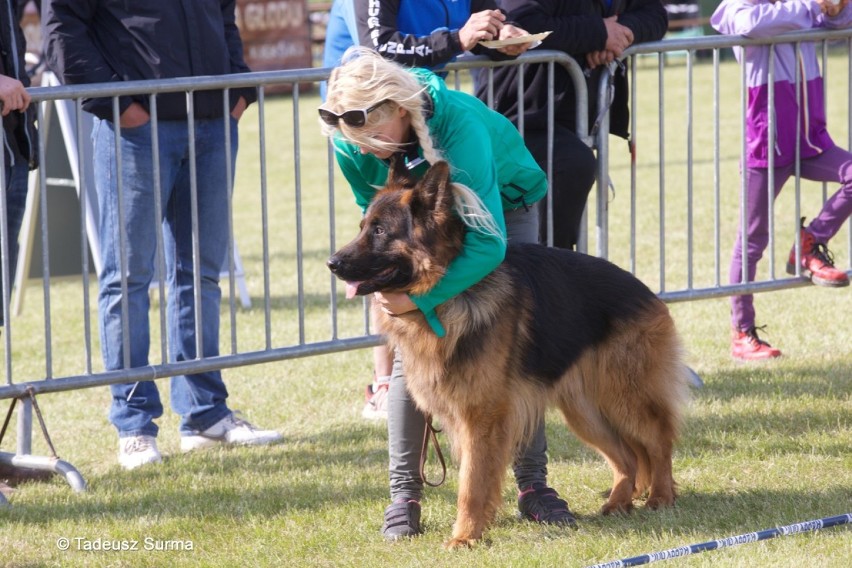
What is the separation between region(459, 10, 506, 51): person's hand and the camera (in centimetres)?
477

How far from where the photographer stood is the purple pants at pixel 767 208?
606cm

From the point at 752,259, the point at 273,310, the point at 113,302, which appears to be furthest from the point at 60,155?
the point at 752,259

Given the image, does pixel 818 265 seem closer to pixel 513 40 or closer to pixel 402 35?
pixel 513 40

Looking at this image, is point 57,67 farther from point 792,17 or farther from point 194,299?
point 792,17

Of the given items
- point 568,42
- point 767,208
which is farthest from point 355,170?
point 767,208

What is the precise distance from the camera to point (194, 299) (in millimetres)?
5285

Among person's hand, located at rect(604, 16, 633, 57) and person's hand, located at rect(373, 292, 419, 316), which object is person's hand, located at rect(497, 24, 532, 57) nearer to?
person's hand, located at rect(604, 16, 633, 57)

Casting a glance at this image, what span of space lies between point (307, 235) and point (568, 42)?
6.23 meters

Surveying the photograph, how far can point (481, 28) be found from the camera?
15.6 feet

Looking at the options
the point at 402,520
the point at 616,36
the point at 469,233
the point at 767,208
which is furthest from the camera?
the point at 767,208

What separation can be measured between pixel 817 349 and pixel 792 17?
1.91 m

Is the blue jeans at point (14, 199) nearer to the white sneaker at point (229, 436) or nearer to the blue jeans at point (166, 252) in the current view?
the blue jeans at point (166, 252)

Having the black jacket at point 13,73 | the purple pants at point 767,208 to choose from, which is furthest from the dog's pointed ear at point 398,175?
the purple pants at point 767,208

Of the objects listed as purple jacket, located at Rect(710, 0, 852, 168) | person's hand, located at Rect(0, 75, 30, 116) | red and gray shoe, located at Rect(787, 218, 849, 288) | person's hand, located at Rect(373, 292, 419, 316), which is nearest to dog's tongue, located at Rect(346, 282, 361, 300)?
person's hand, located at Rect(373, 292, 419, 316)
